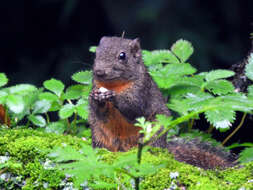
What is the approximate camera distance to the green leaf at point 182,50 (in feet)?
9.78

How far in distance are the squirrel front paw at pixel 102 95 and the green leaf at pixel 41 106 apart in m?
0.38

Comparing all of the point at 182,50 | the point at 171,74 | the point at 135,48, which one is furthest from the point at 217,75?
the point at 135,48

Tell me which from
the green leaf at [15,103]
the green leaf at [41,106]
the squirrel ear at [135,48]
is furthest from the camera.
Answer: the squirrel ear at [135,48]

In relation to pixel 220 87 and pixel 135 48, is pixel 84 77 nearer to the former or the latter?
pixel 135 48

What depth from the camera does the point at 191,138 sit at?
2.73 meters

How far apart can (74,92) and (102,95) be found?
18.3 inches

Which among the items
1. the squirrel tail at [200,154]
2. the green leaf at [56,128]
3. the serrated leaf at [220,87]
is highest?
the serrated leaf at [220,87]

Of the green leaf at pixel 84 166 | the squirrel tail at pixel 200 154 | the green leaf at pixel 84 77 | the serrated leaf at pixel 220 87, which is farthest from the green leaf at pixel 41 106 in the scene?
the green leaf at pixel 84 166

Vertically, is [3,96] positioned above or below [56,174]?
above

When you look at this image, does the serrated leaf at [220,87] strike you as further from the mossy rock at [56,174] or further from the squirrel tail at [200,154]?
the mossy rock at [56,174]

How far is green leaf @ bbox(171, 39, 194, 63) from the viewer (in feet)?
9.78

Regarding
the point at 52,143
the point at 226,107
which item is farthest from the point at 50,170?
the point at 226,107

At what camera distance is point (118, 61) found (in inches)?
107

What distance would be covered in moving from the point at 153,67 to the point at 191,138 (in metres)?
0.64
